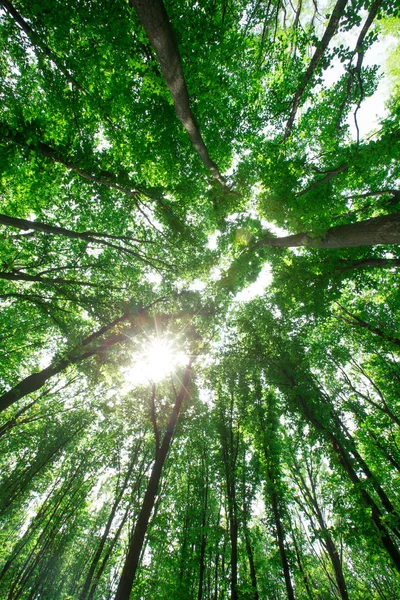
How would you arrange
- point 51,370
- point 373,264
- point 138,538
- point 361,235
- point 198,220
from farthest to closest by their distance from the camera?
point 198,220 → point 51,370 → point 373,264 → point 138,538 → point 361,235

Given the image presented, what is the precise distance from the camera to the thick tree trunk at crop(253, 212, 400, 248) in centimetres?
419

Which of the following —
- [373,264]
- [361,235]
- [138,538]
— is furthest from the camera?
[373,264]

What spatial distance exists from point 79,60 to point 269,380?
15.8 m

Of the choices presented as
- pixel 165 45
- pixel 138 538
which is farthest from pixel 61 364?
pixel 165 45

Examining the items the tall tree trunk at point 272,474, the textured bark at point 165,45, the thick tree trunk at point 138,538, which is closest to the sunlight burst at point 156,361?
the thick tree trunk at point 138,538

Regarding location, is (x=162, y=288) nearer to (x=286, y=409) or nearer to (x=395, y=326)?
(x=286, y=409)

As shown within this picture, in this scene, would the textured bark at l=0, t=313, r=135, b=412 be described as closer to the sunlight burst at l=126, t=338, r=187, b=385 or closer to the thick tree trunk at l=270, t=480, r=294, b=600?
the sunlight burst at l=126, t=338, r=187, b=385

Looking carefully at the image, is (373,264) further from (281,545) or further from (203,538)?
(203,538)

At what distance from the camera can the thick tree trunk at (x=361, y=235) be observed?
4191 mm

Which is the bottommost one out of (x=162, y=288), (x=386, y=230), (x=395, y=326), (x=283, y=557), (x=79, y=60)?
(x=386, y=230)

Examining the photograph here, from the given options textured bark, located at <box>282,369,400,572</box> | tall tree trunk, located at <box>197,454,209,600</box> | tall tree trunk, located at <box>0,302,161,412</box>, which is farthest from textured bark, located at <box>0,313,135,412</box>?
tall tree trunk, located at <box>197,454,209,600</box>

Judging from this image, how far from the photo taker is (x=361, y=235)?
467cm

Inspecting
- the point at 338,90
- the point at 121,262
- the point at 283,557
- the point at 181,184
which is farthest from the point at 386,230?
the point at 283,557

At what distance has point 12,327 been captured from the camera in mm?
11594
